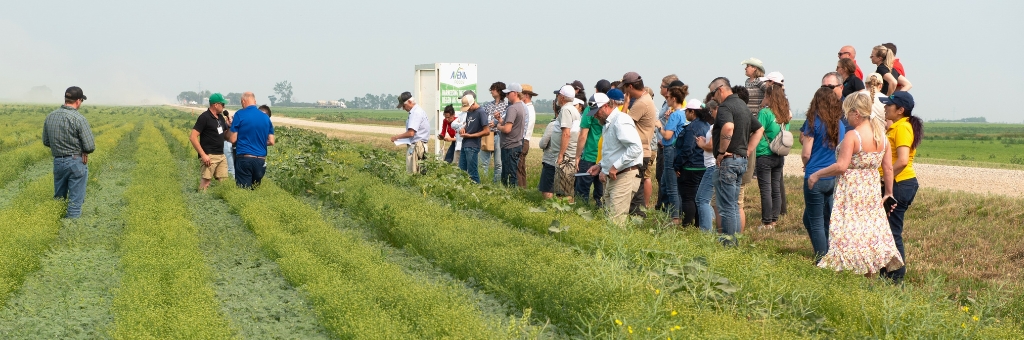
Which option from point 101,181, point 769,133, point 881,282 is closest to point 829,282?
point 881,282

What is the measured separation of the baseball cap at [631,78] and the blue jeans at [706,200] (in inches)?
46.0

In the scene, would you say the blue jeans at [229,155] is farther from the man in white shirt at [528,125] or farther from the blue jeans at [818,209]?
the blue jeans at [818,209]

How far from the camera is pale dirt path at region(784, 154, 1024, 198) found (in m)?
14.2

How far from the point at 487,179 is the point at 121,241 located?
6137 millimetres

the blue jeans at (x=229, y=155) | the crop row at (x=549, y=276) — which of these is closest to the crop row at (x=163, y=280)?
the crop row at (x=549, y=276)

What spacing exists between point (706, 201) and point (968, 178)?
11.4 m

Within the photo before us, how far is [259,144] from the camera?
34.3ft

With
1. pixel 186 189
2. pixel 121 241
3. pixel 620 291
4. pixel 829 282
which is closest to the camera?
pixel 620 291

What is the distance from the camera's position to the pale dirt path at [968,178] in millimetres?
14242

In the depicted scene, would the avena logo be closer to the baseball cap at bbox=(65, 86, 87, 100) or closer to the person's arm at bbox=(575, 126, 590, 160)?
the person's arm at bbox=(575, 126, 590, 160)

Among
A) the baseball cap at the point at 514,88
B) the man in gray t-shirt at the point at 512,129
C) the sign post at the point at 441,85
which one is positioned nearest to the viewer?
the man in gray t-shirt at the point at 512,129

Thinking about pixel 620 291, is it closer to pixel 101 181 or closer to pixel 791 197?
pixel 791 197

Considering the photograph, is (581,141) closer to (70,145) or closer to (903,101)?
(903,101)

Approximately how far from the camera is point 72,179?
9.16m
